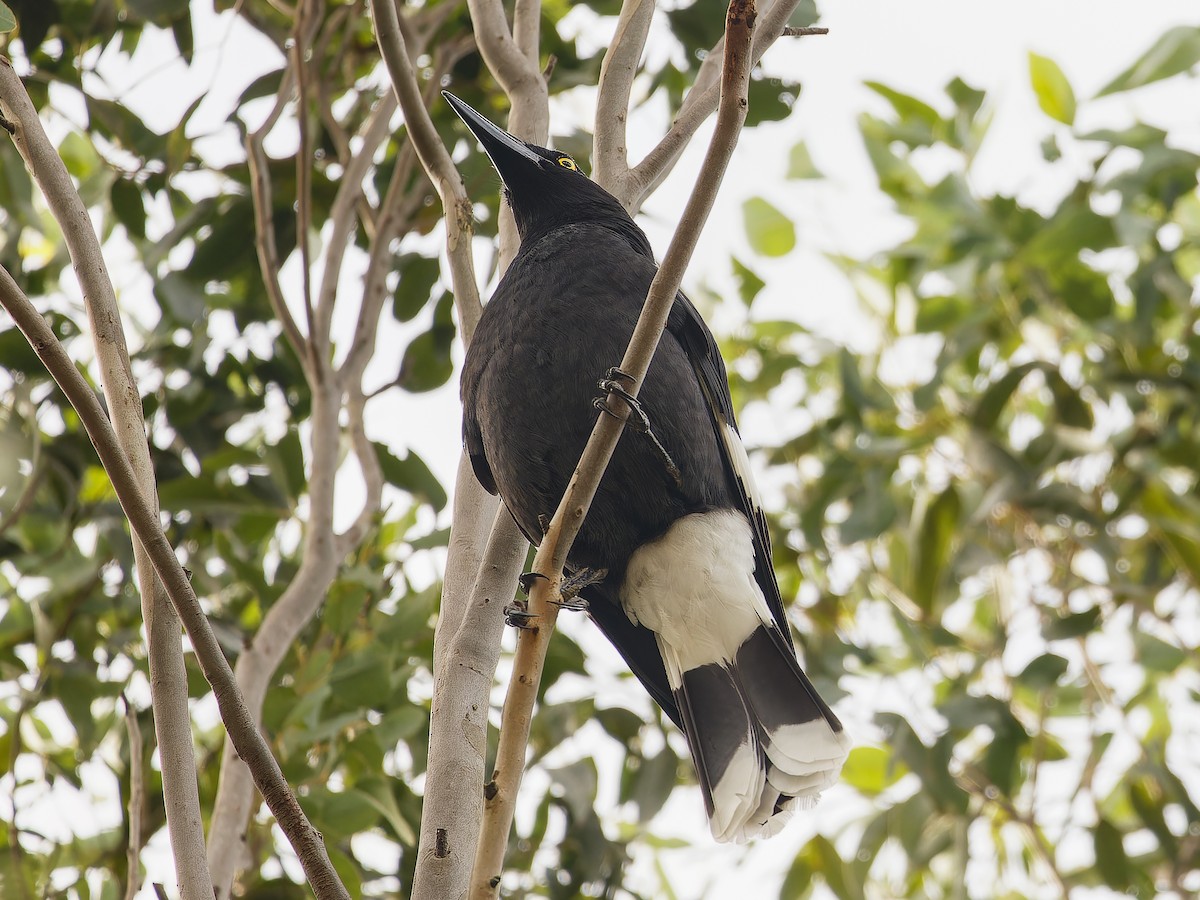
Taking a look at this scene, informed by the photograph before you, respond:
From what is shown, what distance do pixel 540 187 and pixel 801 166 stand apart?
143cm

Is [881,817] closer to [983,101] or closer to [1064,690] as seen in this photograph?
[1064,690]

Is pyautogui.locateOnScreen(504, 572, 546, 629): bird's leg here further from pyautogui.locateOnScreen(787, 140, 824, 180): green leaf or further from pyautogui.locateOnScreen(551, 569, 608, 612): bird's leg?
pyautogui.locateOnScreen(787, 140, 824, 180): green leaf

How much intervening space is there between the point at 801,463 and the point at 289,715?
1939mm

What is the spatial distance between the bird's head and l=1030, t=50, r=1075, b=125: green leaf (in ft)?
4.80

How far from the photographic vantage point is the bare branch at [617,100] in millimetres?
1996

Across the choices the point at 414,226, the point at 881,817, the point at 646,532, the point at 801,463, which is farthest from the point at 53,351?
the point at 801,463

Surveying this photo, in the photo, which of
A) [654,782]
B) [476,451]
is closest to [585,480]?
[476,451]

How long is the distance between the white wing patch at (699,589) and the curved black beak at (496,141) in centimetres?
72

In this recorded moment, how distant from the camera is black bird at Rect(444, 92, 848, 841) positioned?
184 cm

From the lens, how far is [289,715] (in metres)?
2.10

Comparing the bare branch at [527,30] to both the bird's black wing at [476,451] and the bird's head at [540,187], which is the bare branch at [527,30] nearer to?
the bird's head at [540,187]

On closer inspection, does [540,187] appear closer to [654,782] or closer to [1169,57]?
[654,782]

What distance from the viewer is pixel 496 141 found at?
224cm

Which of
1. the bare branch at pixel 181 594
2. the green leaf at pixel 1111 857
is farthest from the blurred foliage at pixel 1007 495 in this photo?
the bare branch at pixel 181 594
